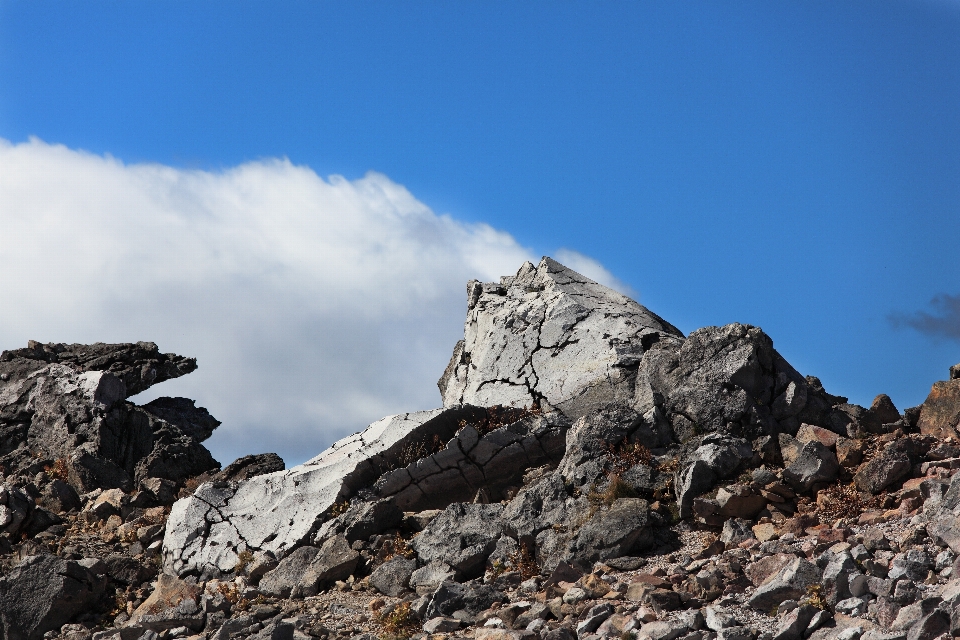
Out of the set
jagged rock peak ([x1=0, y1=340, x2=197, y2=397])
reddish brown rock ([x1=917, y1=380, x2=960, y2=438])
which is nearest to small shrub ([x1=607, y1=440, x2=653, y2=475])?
reddish brown rock ([x1=917, y1=380, x2=960, y2=438])

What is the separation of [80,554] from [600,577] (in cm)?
753

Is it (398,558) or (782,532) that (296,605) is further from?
(782,532)

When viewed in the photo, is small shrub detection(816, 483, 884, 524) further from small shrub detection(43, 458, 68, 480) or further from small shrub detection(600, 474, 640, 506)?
small shrub detection(43, 458, 68, 480)

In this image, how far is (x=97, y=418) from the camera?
1756 cm

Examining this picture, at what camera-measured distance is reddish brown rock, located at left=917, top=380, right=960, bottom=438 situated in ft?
38.9

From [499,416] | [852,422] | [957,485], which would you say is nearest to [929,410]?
[852,422]

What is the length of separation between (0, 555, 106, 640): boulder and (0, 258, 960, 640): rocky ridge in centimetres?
2

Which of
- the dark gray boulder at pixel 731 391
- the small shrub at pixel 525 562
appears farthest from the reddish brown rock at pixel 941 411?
the small shrub at pixel 525 562

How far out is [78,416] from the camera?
17.8 metres

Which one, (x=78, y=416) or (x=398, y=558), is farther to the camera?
(x=78, y=416)

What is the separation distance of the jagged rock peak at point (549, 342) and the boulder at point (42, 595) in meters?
6.55

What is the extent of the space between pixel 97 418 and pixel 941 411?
13.8m

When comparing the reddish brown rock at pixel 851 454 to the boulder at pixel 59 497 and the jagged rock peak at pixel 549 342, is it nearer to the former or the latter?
the jagged rock peak at pixel 549 342

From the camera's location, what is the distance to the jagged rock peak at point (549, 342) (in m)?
15.3
